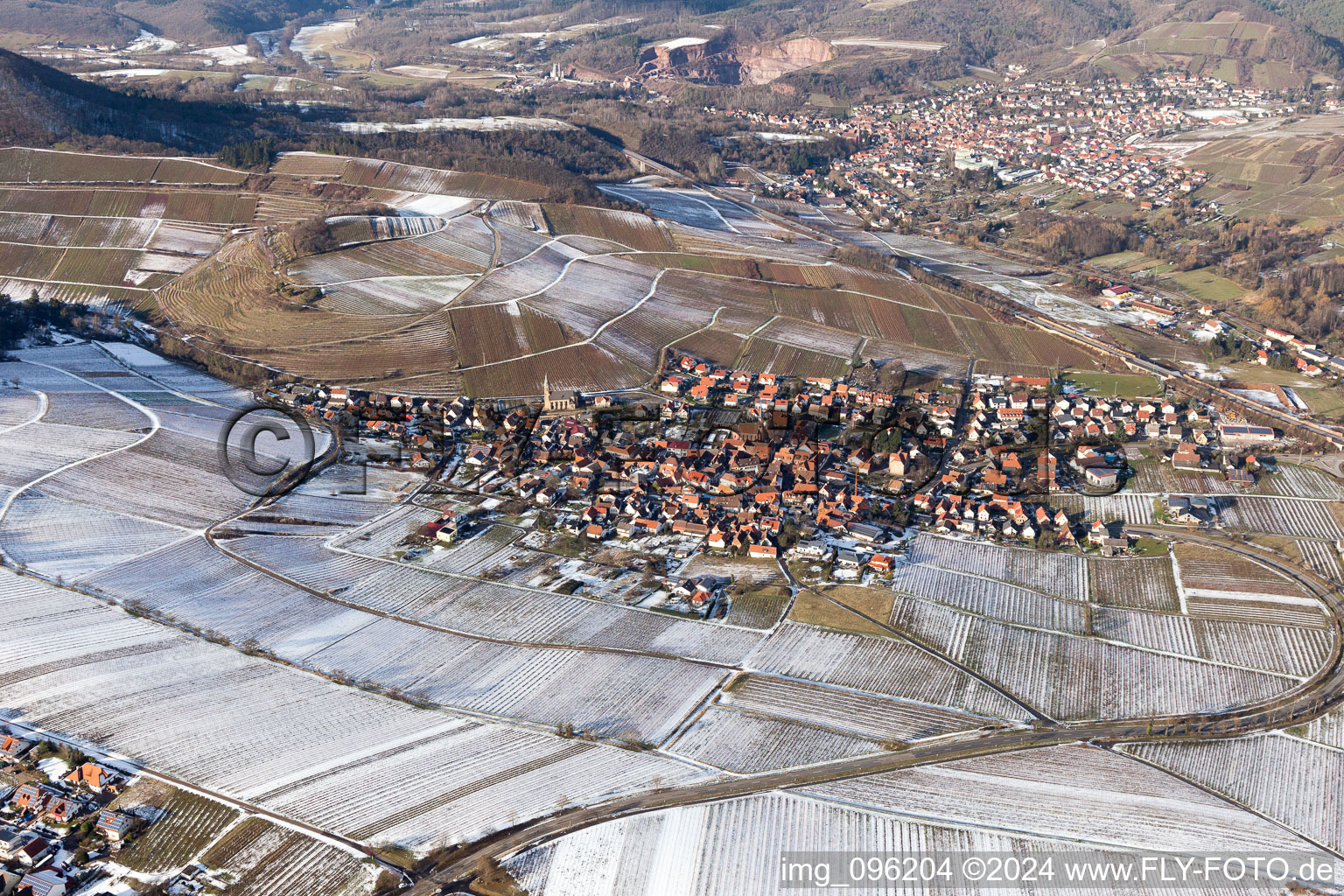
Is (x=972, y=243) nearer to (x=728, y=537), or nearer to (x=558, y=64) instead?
(x=728, y=537)

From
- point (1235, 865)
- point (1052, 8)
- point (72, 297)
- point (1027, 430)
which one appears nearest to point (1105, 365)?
point (1027, 430)

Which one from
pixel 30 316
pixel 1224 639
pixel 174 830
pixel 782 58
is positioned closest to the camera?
pixel 174 830

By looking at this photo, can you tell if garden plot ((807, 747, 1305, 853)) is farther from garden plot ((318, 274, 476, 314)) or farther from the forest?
the forest

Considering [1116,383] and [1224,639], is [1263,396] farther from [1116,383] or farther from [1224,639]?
[1224,639]

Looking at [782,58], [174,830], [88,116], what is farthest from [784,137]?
[174,830]

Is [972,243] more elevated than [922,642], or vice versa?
[972,243]

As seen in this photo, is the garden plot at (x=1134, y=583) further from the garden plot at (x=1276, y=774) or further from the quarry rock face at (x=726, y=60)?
the quarry rock face at (x=726, y=60)
